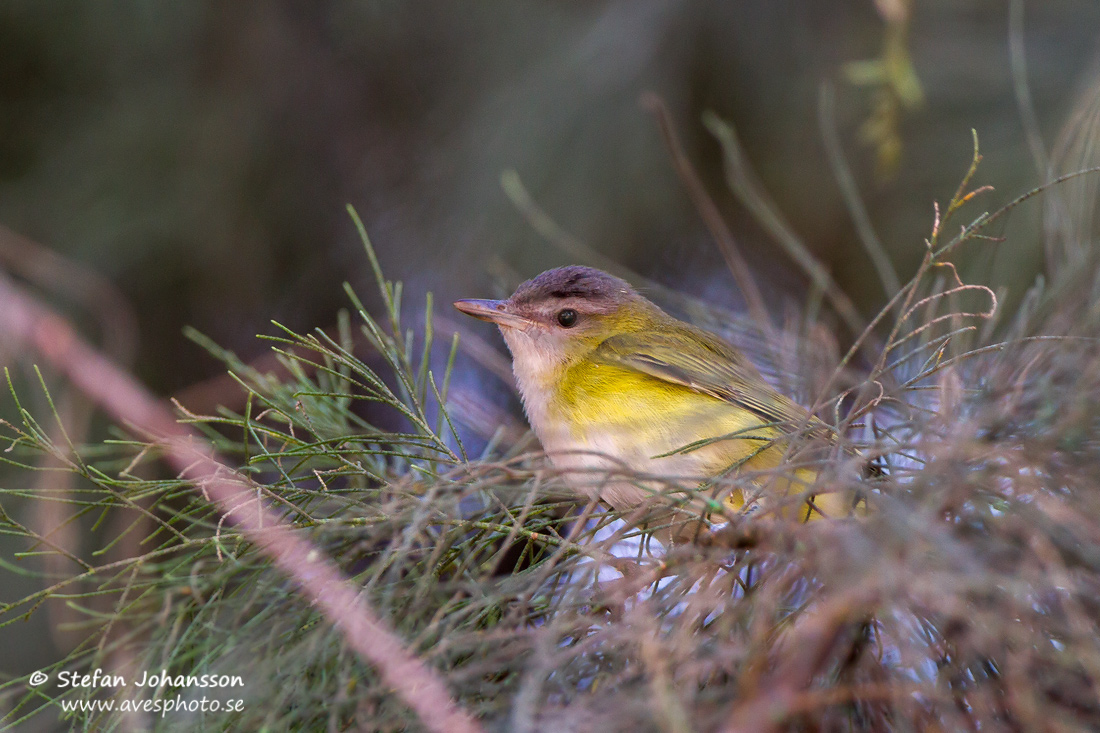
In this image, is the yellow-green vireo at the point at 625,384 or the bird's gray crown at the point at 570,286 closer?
the yellow-green vireo at the point at 625,384

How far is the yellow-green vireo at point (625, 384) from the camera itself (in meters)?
2.67

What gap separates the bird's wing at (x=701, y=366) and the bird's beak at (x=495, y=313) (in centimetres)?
29

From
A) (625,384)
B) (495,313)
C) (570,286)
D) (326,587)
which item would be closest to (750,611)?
(326,587)

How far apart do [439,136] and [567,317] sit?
130cm

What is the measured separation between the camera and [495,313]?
3100 millimetres

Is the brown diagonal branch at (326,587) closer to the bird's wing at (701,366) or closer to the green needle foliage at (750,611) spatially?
the green needle foliage at (750,611)

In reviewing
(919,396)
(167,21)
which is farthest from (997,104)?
(167,21)

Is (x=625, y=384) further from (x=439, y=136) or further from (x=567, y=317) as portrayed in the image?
(x=439, y=136)

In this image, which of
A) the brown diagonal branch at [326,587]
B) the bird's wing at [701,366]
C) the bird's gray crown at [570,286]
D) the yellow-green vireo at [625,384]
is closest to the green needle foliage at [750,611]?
the brown diagonal branch at [326,587]

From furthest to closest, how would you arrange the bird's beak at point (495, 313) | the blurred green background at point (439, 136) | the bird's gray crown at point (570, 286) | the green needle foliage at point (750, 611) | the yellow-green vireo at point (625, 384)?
the blurred green background at point (439, 136)
the bird's gray crown at point (570, 286)
the bird's beak at point (495, 313)
the yellow-green vireo at point (625, 384)
the green needle foliage at point (750, 611)

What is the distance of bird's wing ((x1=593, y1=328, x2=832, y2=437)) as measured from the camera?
2.91m

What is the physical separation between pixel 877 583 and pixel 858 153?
340cm

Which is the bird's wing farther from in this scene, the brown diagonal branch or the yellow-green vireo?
the brown diagonal branch

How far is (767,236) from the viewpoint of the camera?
419 centimetres
